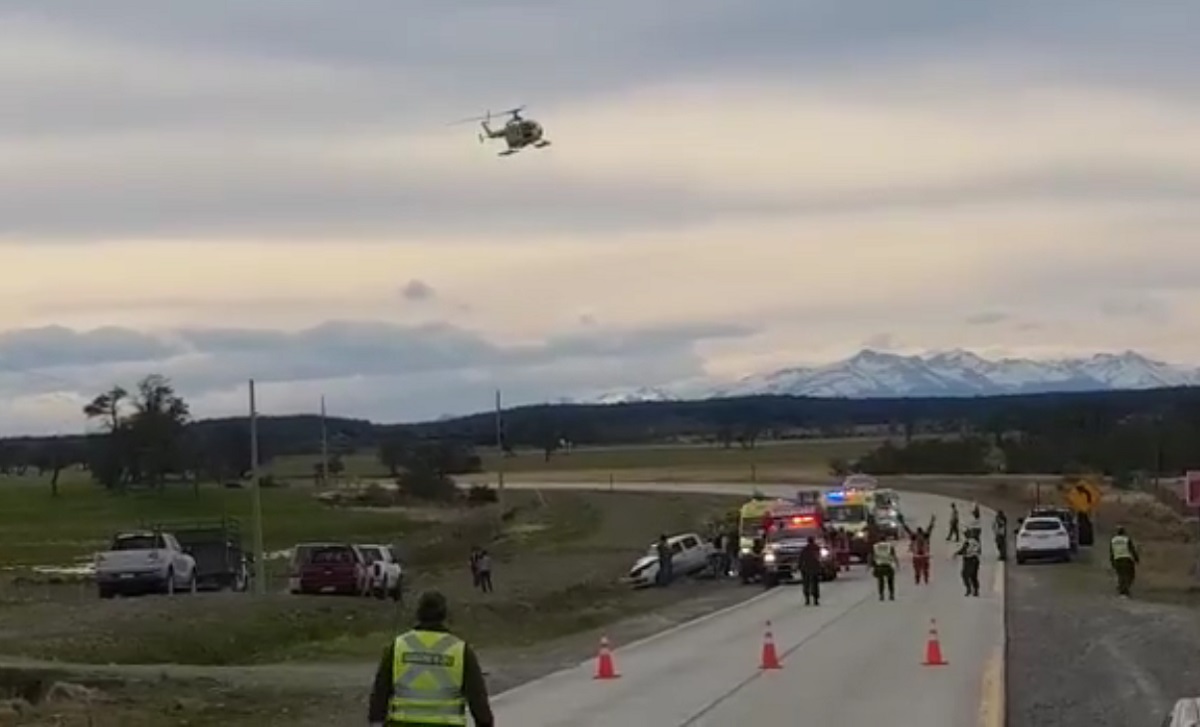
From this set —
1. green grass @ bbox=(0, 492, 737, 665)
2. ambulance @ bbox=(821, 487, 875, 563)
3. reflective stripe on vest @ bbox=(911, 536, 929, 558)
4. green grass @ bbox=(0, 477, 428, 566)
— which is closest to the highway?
green grass @ bbox=(0, 492, 737, 665)

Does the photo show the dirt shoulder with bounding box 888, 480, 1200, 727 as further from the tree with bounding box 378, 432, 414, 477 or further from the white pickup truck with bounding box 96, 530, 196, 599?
the tree with bounding box 378, 432, 414, 477

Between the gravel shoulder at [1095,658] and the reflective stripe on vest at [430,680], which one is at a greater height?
the reflective stripe on vest at [430,680]

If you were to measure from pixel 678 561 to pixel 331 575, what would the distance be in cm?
1520

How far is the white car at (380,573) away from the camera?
5081 centimetres

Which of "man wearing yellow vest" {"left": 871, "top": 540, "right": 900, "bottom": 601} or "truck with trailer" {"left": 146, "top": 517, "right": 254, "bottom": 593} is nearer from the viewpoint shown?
"man wearing yellow vest" {"left": 871, "top": 540, "right": 900, "bottom": 601}

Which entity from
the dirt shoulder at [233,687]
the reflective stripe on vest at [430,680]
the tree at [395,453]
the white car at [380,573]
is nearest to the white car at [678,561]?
the white car at [380,573]

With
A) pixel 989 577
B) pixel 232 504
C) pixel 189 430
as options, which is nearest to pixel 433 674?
pixel 989 577

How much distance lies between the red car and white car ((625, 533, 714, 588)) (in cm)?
1210

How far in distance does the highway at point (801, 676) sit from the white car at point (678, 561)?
575 inches

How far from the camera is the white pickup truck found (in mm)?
50594

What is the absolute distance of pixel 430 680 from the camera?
40.3ft

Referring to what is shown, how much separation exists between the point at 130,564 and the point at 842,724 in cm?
3165

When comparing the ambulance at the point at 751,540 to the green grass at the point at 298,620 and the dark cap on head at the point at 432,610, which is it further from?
the dark cap on head at the point at 432,610

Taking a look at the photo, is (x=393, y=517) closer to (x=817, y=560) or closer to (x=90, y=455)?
(x=90, y=455)
